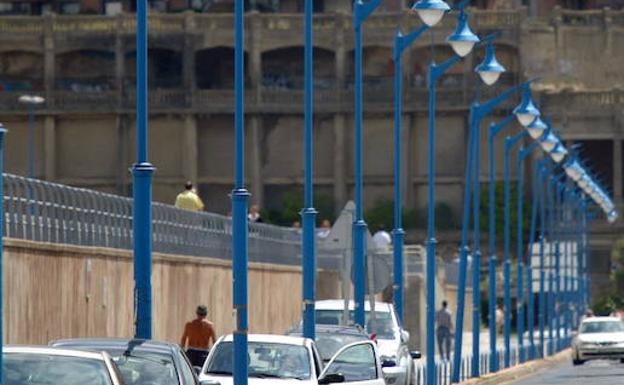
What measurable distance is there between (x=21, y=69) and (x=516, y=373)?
74.4m

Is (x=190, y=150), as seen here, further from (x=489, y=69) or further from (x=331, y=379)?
(x=331, y=379)

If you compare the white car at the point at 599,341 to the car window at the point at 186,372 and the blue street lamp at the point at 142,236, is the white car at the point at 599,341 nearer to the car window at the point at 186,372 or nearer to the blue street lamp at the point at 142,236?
the blue street lamp at the point at 142,236

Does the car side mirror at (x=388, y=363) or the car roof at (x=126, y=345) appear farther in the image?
the car side mirror at (x=388, y=363)

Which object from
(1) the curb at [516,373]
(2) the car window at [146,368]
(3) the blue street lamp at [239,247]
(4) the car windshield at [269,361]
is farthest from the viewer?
(1) the curb at [516,373]

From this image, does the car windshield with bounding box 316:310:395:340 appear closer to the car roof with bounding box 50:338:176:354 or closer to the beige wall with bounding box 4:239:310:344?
the beige wall with bounding box 4:239:310:344

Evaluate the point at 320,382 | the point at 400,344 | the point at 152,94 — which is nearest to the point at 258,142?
the point at 152,94

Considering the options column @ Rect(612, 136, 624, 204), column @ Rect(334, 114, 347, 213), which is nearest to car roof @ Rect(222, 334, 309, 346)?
column @ Rect(334, 114, 347, 213)

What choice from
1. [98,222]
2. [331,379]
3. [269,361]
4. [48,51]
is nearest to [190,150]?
[48,51]

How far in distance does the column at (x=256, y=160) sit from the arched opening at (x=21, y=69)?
1134 cm

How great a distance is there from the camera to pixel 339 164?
12669 centimetres

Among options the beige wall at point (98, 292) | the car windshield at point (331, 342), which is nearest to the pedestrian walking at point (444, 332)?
the beige wall at point (98, 292)

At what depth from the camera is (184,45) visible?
413ft

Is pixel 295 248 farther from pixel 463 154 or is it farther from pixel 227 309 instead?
pixel 463 154

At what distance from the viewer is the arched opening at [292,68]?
129 meters
